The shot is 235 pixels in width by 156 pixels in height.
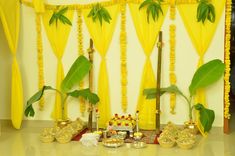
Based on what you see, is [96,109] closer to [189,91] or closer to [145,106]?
[145,106]

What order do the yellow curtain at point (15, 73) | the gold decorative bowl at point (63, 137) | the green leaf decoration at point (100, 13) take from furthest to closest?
the yellow curtain at point (15, 73) < the green leaf decoration at point (100, 13) < the gold decorative bowl at point (63, 137)

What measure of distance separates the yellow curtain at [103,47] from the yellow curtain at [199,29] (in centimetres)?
90

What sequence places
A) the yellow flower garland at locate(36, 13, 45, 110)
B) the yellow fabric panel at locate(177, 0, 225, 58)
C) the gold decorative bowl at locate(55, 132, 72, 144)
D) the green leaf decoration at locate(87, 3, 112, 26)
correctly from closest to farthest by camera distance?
the gold decorative bowl at locate(55, 132, 72, 144), the yellow fabric panel at locate(177, 0, 225, 58), the green leaf decoration at locate(87, 3, 112, 26), the yellow flower garland at locate(36, 13, 45, 110)

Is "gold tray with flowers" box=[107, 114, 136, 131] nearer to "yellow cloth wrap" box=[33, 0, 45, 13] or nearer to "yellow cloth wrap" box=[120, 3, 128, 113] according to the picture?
"yellow cloth wrap" box=[120, 3, 128, 113]

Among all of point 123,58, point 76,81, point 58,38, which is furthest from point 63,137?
point 58,38

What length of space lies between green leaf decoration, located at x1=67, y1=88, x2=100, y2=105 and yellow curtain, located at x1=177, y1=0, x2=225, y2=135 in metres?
1.27

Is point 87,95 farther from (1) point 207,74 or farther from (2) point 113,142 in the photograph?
(1) point 207,74

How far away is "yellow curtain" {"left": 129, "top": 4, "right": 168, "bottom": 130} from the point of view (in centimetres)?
429

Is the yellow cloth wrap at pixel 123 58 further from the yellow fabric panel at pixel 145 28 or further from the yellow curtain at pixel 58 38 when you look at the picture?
the yellow curtain at pixel 58 38

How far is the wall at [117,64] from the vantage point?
4262 mm

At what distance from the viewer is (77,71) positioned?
14.1 ft

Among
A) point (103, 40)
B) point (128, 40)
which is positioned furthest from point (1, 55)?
point (128, 40)

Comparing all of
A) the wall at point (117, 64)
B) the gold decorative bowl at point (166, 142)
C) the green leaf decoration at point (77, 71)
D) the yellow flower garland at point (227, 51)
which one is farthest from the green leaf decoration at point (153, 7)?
the gold decorative bowl at point (166, 142)

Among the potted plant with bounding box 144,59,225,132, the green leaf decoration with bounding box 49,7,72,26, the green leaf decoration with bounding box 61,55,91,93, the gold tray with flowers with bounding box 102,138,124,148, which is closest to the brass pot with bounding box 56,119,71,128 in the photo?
the green leaf decoration with bounding box 61,55,91,93
